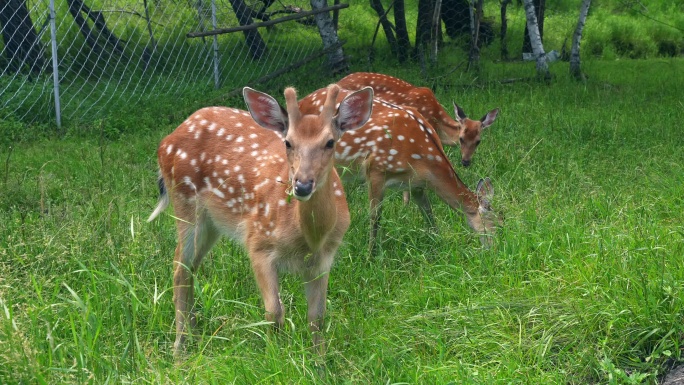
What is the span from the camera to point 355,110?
13.9 ft

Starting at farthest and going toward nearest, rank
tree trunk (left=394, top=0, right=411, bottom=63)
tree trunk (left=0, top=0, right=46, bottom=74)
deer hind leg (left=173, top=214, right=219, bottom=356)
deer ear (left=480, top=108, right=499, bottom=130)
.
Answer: tree trunk (left=394, top=0, right=411, bottom=63)
tree trunk (left=0, top=0, right=46, bottom=74)
deer ear (left=480, top=108, right=499, bottom=130)
deer hind leg (left=173, top=214, right=219, bottom=356)

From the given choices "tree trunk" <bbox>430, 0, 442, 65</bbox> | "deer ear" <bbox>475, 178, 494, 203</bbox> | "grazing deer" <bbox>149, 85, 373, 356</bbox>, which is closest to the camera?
"grazing deer" <bbox>149, 85, 373, 356</bbox>

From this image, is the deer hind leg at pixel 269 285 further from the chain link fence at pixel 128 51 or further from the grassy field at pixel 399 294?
the chain link fence at pixel 128 51

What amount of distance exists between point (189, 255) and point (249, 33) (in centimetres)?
850

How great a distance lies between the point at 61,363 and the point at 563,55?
1317cm

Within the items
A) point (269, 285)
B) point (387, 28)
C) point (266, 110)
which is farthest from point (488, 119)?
point (387, 28)

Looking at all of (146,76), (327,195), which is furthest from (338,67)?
(327,195)

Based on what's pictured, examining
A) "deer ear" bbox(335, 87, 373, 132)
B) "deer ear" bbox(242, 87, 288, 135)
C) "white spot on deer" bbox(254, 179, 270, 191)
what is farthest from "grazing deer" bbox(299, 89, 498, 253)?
"deer ear" bbox(242, 87, 288, 135)

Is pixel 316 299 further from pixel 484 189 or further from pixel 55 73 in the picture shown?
pixel 55 73

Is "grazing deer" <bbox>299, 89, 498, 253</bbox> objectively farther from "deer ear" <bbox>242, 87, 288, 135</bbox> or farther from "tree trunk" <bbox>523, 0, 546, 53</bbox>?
"tree trunk" <bbox>523, 0, 546, 53</bbox>

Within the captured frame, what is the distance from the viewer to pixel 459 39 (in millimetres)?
14711

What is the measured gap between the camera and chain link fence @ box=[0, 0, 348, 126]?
32.9ft

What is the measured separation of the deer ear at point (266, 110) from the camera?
4133 millimetres

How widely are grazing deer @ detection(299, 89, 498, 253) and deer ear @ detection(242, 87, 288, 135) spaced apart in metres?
1.89
